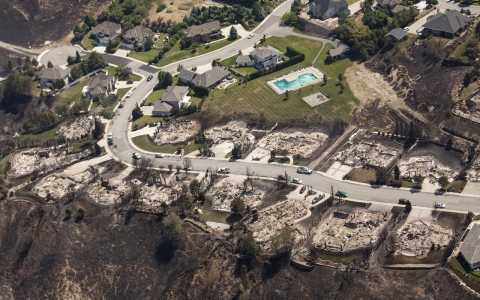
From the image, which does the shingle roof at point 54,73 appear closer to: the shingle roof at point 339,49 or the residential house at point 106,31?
the residential house at point 106,31

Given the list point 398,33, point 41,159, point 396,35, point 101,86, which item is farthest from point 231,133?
point 398,33

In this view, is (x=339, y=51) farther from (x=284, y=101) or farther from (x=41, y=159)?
(x=41, y=159)

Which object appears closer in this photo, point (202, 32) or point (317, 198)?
point (317, 198)

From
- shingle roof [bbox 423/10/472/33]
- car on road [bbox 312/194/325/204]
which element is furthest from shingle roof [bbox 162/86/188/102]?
shingle roof [bbox 423/10/472/33]

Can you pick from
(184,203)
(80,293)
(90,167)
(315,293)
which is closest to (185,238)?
(184,203)

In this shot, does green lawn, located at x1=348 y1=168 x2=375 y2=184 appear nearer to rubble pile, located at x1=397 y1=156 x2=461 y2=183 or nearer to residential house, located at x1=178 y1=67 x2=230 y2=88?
rubble pile, located at x1=397 y1=156 x2=461 y2=183

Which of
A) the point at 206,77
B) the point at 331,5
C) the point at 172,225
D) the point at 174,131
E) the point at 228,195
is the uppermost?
the point at 331,5
